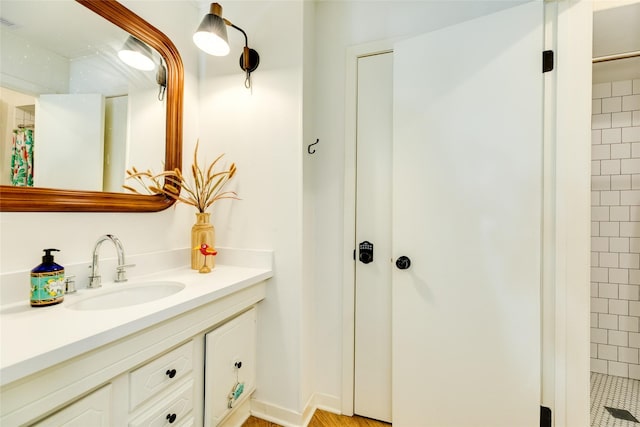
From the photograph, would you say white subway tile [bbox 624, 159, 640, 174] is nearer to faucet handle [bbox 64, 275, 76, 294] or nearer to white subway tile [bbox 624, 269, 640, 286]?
white subway tile [bbox 624, 269, 640, 286]

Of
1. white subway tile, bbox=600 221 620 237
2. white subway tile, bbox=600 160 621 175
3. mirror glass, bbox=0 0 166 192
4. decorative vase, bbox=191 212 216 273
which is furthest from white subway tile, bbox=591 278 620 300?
mirror glass, bbox=0 0 166 192

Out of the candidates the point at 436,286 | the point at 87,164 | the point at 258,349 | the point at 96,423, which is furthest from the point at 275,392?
the point at 87,164

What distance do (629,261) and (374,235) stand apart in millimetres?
1904

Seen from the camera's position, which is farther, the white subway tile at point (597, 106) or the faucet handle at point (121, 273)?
the white subway tile at point (597, 106)

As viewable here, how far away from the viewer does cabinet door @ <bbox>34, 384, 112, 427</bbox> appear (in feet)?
2.38

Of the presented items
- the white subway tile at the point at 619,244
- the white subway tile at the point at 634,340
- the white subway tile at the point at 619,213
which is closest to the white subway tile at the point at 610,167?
the white subway tile at the point at 619,213

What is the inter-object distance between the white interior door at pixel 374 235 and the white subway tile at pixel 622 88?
1760 millimetres

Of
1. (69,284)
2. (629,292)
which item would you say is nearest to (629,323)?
(629,292)

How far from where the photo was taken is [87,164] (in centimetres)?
121

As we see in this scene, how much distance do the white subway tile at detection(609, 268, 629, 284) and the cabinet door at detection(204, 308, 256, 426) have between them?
8.16 feet

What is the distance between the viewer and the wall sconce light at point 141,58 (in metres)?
1.36

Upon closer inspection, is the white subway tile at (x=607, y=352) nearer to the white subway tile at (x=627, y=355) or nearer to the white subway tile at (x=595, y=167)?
the white subway tile at (x=627, y=355)

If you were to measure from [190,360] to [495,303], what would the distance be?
52.7 inches

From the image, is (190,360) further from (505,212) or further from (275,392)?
(505,212)
